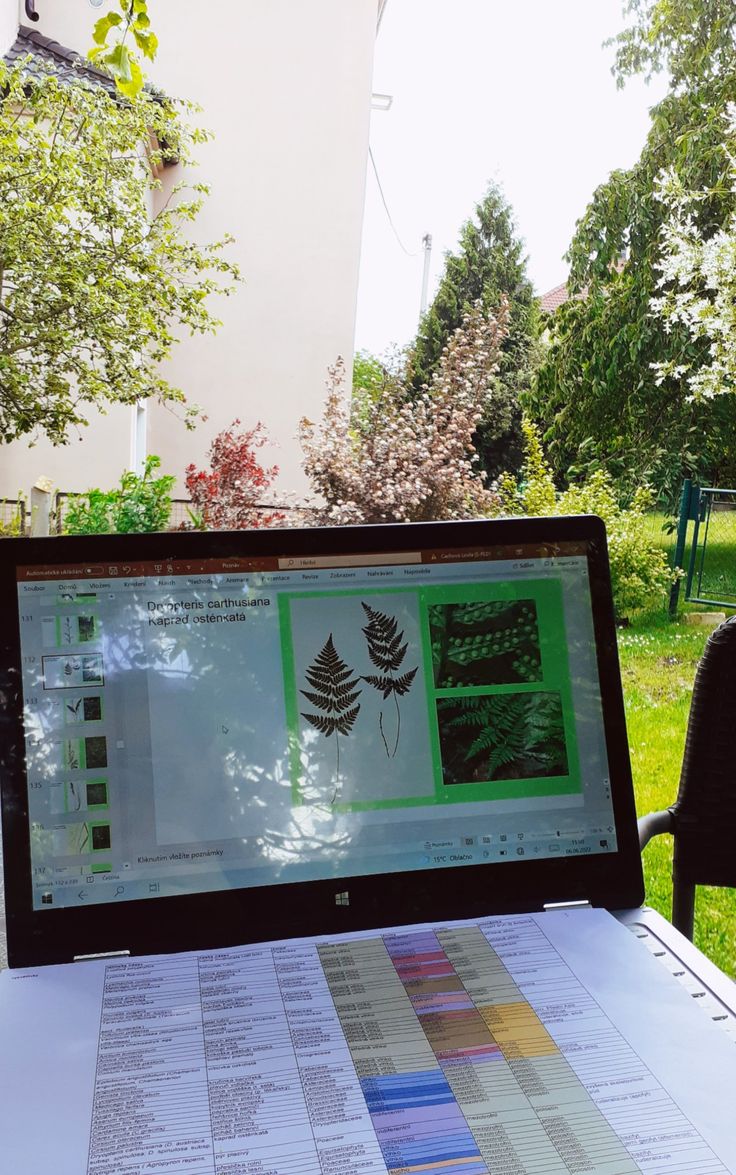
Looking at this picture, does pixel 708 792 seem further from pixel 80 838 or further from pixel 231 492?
pixel 231 492

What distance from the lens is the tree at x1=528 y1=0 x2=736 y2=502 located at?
5.30m

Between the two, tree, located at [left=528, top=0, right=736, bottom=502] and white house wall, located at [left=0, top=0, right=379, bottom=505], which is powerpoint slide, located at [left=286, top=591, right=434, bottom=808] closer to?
tree, located at [left=528, top=0, right=736, bottom=502]

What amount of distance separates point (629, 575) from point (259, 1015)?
14.3 ft

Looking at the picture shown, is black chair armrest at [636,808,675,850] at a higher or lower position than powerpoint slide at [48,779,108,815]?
lower

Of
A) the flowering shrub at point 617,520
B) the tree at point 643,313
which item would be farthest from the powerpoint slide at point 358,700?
the tree at point 643,313

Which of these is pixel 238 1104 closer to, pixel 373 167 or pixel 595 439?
pixel 595 439

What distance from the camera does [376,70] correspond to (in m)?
Result: 7.22

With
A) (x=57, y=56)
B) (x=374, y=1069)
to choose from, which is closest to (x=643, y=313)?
(x=57, y=56)

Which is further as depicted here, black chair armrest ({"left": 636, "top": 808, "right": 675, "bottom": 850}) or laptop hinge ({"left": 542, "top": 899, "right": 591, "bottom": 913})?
black chair armrest ({"left": 636, "top": 808, "right": 675, "bottom": 850})

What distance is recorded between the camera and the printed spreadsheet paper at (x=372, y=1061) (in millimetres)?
453

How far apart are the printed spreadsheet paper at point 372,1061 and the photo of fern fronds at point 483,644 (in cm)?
18

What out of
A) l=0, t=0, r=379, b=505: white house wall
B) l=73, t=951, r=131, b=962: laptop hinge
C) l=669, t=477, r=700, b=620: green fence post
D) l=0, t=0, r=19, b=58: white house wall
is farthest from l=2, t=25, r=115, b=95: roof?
l=73, t=951, r=131, b=962: laptop hinge

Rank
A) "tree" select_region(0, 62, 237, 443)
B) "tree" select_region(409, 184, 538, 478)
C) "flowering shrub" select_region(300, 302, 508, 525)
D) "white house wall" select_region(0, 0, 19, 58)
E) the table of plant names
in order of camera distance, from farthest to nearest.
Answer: "tree" select_region(409, 184, 538, 478), "white house wall" select_region(0, 0, 19, 58), "flowering shrub" select_region(300, 302, 508, 525), "tree" select_region(0, 62, 237, 443), the table of plant names

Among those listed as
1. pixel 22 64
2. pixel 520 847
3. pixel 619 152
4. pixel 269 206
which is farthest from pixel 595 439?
pixel 520 847
